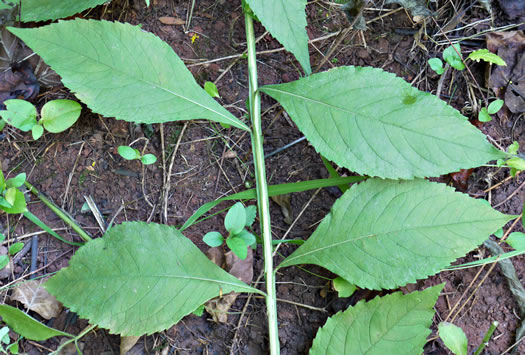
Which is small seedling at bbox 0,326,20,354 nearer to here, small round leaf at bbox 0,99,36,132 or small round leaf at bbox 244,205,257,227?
small round leaf at bbox 0,99,36,132

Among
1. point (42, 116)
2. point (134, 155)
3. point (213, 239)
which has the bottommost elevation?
point (213, 239)

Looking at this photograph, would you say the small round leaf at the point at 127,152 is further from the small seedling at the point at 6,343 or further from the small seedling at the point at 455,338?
the small seedling at the point at 455,338

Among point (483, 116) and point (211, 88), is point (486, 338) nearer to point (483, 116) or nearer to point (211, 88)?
point (483, 116)

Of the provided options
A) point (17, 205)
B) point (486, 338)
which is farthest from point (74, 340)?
point (486, 338)

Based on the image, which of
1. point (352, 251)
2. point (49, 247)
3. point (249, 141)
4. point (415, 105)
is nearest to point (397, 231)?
point (352, 251)

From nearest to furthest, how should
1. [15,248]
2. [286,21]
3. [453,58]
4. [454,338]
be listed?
[286,21] < [454,338] < [15,248] < [453,58]

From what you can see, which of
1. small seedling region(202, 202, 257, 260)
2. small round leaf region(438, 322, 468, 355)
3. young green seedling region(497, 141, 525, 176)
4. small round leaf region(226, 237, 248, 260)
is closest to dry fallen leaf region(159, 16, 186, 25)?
small seedling region(202, 202, 257, 260)

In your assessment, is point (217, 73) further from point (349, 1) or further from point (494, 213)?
point (494, 213)
